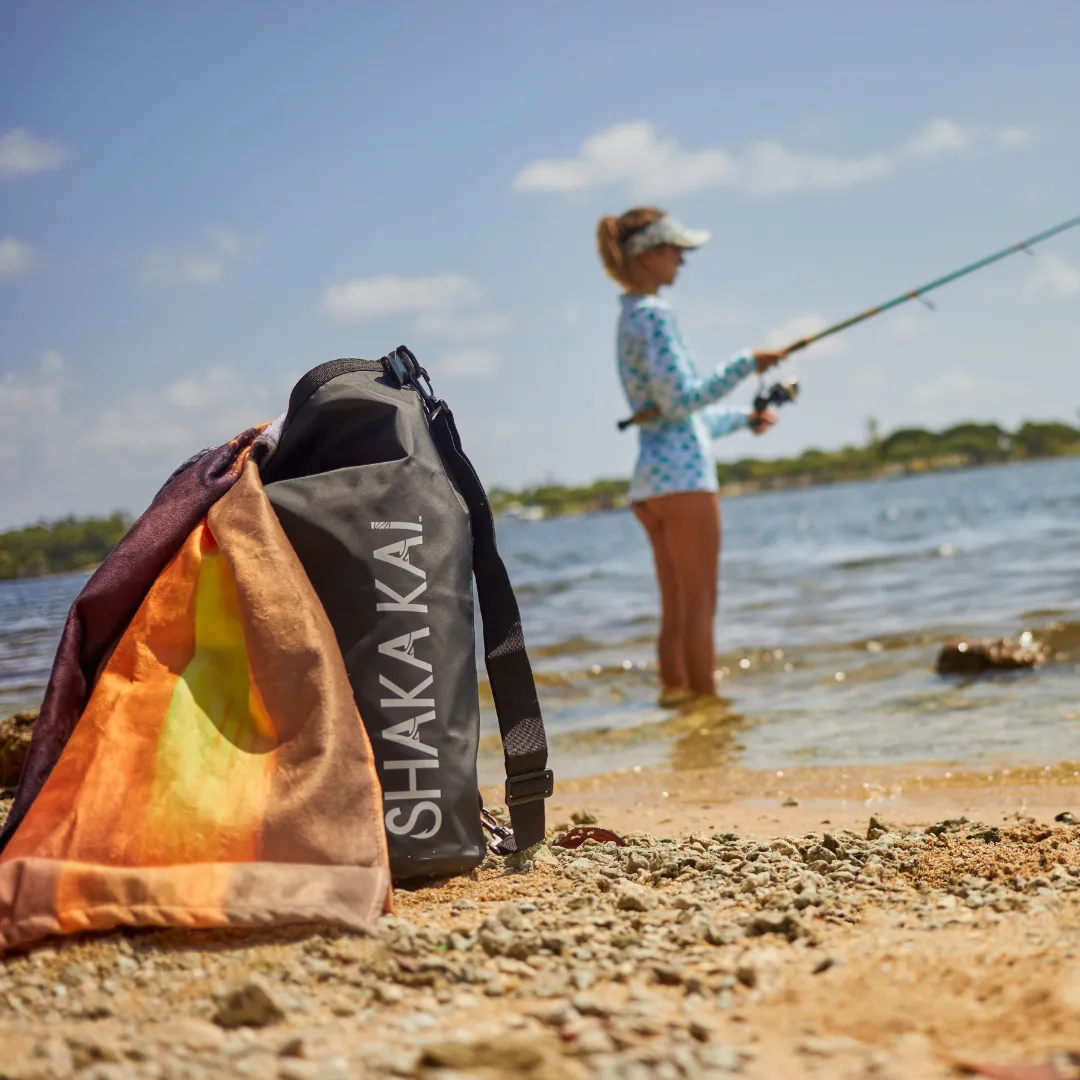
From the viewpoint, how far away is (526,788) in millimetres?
2779

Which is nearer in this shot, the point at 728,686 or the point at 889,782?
the point at 889,782

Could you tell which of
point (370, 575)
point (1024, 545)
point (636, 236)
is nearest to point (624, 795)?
point (370, 575)

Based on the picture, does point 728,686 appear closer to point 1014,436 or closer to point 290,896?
point 290,896

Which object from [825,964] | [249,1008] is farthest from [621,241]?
[249,1008]

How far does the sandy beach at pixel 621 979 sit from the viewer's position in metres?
1.57

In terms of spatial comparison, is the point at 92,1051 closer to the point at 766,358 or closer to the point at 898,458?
the point at 766,358

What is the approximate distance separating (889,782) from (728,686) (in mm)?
2878

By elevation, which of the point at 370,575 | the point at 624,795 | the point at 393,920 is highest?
the point at 370,575

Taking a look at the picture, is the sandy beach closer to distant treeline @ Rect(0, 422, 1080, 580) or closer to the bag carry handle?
the bag carry handle

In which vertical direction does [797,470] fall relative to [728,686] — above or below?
above

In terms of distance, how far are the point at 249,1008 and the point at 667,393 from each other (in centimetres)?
454

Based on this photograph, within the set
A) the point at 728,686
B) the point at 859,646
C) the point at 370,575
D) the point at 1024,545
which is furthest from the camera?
the point at 1024,545

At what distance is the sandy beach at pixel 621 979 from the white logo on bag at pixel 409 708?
18 centimetres

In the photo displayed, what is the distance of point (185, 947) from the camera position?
2.08 metres
